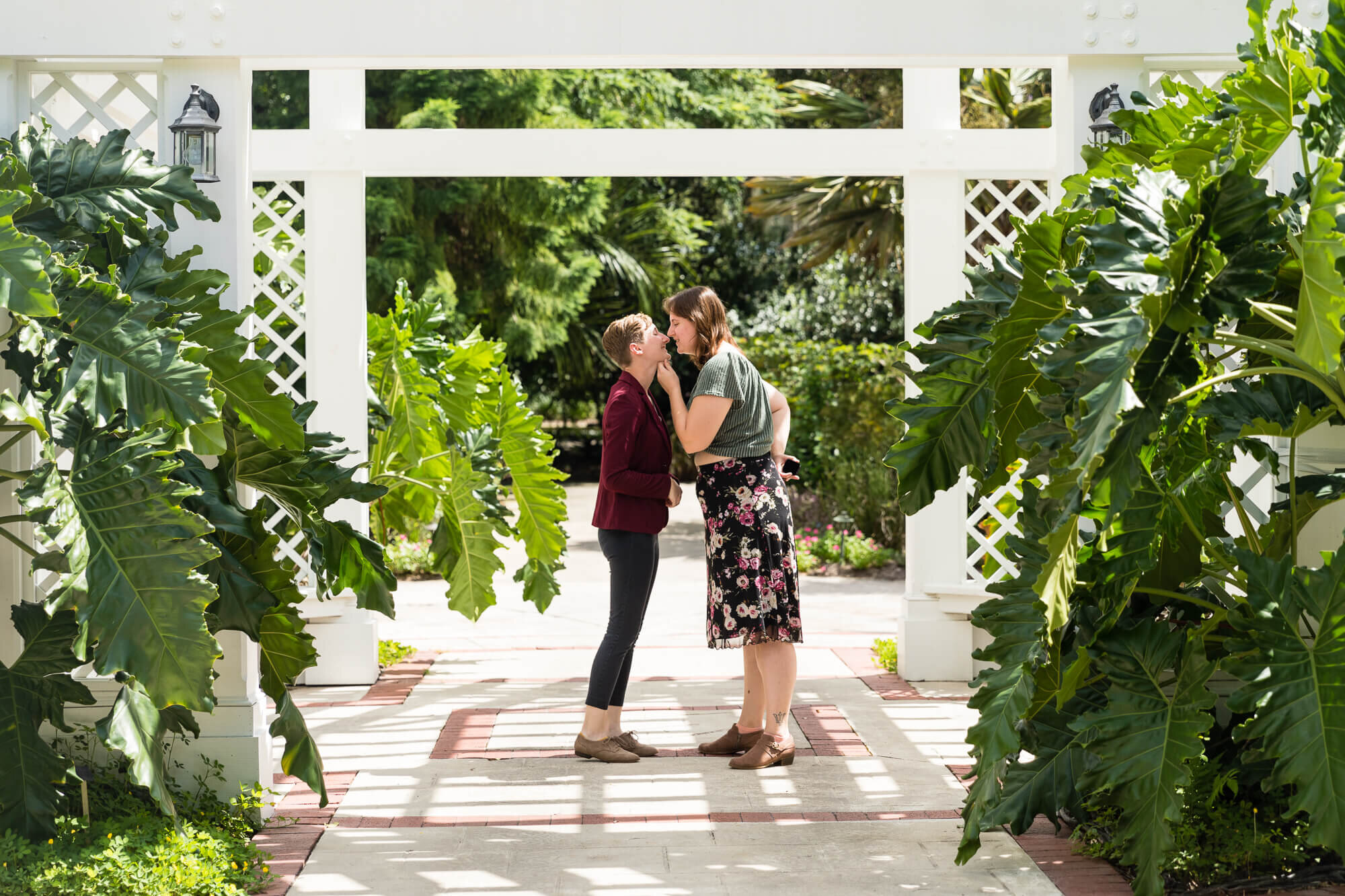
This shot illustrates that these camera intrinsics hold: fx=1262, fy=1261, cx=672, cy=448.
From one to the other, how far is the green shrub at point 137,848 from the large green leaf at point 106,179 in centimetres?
169

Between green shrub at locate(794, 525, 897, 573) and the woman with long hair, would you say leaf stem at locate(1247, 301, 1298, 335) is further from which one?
green shrub at locate(794, 525, 897, 573)

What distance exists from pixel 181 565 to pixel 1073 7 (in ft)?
11.1

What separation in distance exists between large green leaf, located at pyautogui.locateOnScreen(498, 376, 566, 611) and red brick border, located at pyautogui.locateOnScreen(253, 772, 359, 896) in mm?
1866

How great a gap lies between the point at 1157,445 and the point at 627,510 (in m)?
2.04

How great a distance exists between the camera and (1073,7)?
4.34m

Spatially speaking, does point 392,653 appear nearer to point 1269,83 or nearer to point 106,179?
point 106,179

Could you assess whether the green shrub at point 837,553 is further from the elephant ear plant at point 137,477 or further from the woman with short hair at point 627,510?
the elephant ear plant at point 137,477

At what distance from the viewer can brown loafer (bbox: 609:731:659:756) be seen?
4.86 meters

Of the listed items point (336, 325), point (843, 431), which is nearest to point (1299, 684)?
point (336, 325)

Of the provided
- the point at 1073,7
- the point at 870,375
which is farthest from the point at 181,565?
the point at 870,375

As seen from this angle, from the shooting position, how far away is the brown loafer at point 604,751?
480 cm

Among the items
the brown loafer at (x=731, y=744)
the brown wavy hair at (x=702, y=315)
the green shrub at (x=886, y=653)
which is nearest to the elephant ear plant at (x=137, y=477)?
the brown wavy hair at (x=702, y=315)

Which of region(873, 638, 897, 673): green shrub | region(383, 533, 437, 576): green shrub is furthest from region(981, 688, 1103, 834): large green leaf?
region(383, 533, 437, 576): green shrub

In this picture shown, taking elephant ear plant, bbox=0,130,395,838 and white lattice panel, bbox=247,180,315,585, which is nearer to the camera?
elephant ear plant, bbox=0,130,395,838
